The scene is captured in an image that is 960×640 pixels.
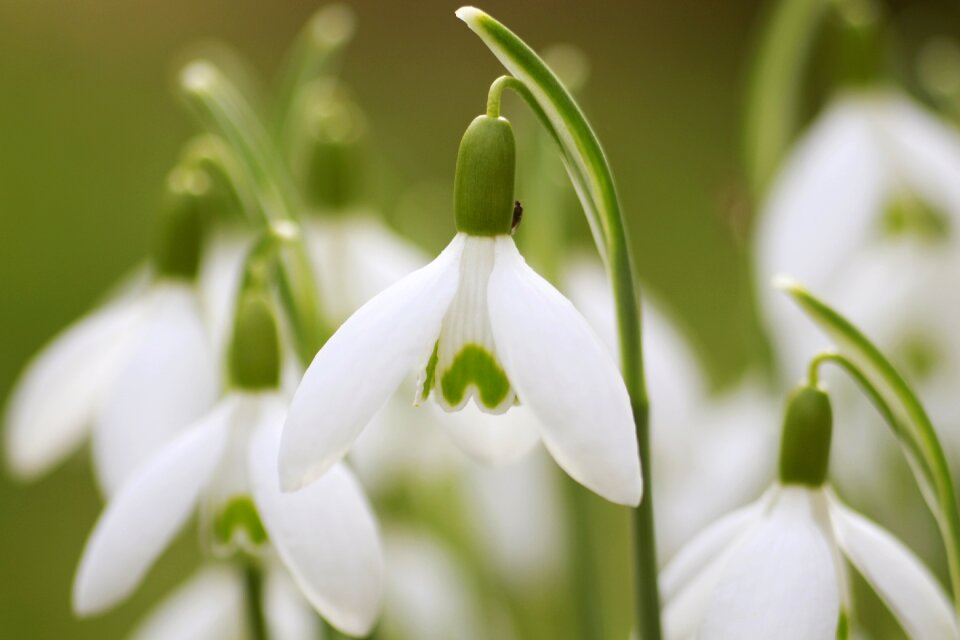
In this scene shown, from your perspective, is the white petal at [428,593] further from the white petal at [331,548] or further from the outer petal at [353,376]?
the outer petal at [353,376]

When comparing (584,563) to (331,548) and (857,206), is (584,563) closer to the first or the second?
(857,206)

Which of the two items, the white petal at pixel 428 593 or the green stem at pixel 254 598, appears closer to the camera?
the green stem at pixel 254 598

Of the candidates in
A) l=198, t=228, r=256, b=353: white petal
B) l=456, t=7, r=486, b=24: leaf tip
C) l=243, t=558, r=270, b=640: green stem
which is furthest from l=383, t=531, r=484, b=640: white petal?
l=456, t=7, r=486, b=24: leaf tip

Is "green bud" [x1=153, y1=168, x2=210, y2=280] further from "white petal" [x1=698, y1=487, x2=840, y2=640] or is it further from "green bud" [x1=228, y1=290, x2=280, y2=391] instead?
"white petal" [x1=698, y1=487, x2=840, y2=640]

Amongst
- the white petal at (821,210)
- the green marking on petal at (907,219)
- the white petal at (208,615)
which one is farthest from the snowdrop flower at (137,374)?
the green marking on petal at (907,219)

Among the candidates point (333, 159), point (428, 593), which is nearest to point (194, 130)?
point (428, 593)

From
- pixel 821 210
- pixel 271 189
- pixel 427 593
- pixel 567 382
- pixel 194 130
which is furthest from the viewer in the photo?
pixel 194 130
